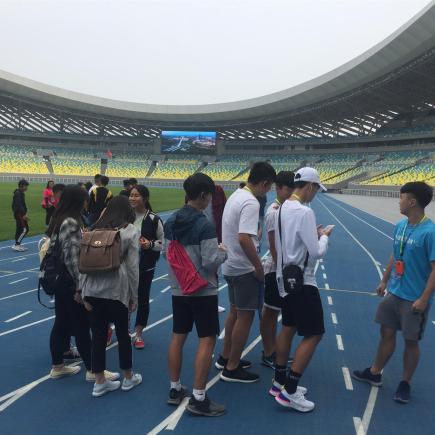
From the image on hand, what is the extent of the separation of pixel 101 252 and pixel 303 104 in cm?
5359

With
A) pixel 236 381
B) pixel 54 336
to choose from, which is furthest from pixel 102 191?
pixel 236 381

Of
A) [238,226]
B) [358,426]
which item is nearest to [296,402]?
[358,426]

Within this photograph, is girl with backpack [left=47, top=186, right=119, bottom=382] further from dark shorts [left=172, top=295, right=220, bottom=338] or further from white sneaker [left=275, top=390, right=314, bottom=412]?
white sneaker [left=275, top=390, right=314, bottom=412]

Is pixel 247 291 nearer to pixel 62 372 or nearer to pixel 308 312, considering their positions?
pixel 308 312

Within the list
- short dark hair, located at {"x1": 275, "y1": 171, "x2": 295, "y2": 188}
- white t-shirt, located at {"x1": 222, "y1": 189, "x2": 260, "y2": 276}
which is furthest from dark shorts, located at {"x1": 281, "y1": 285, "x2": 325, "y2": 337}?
short dark hair, located at {"x1": 275, "y1": 171, "x2": 295, "y2": 188}

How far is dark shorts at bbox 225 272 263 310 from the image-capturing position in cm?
401

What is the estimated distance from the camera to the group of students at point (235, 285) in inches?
140

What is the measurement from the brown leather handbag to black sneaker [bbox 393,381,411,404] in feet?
9.05

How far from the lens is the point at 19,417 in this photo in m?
3.43

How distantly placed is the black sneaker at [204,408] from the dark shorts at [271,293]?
3.99ft

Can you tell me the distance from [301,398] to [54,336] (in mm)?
2352

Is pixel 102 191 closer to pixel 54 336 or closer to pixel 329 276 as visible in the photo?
pixel 54 336

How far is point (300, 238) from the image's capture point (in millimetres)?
3568

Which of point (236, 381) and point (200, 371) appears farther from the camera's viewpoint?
point (236, 381)
